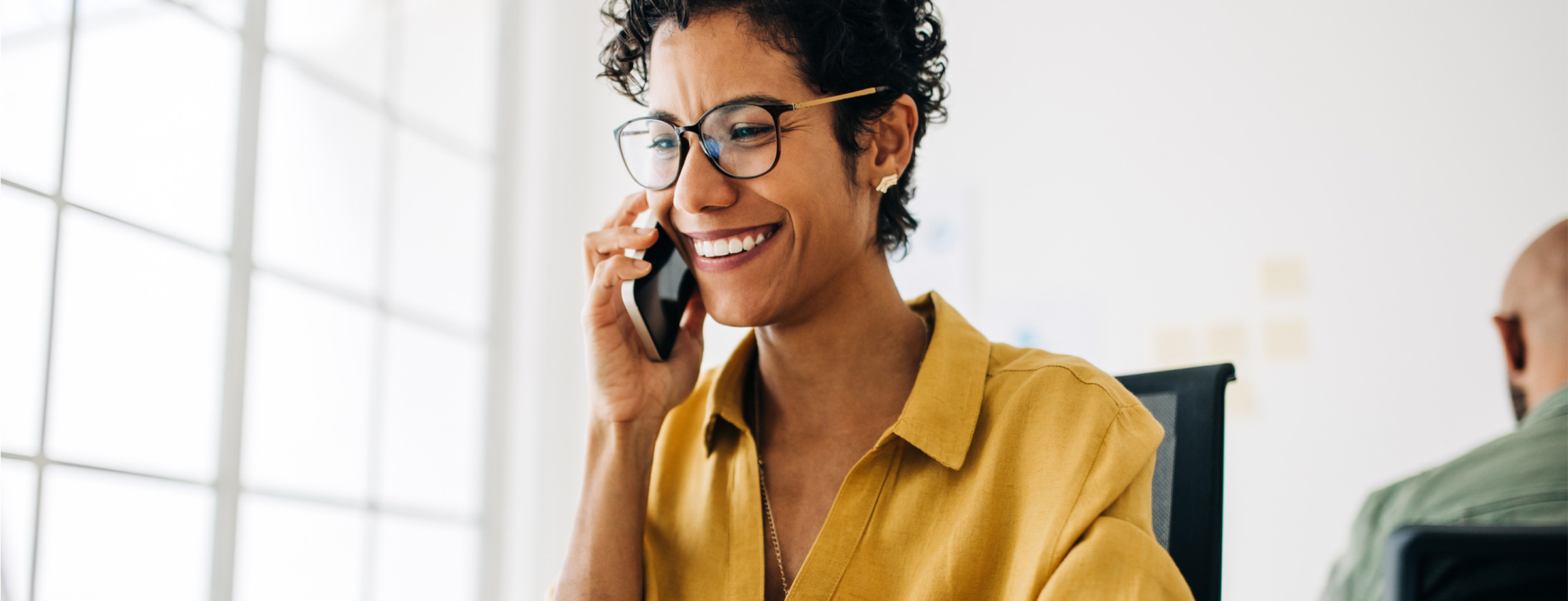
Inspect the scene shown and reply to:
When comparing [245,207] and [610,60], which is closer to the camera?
[610,60]

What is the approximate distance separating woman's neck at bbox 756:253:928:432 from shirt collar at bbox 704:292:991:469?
0.18 ft

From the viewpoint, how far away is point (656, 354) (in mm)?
1388

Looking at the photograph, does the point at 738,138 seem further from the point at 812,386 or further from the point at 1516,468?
the point at 1516,468

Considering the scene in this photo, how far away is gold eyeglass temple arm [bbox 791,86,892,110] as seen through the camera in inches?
47.6

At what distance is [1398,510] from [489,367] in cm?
228

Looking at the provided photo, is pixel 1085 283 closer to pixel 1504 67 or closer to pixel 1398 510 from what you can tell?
pixel 1504 67

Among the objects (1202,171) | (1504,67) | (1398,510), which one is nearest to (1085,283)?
(1202,171)

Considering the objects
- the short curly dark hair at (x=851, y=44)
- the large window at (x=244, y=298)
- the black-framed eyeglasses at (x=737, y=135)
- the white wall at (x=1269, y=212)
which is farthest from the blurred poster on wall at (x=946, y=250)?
the black-framed eyeglasses at (x=737, y=135)

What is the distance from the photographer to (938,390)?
118cm

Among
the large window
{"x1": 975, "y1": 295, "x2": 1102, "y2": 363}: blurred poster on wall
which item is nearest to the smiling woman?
the large window

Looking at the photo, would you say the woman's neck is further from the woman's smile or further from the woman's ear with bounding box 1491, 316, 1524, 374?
the woman's ear with bounding box 1491, 316, 1524, 374

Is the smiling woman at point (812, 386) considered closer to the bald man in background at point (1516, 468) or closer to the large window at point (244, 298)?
the bald man in background at point (1516, 468)

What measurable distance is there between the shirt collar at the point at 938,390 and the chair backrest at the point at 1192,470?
0.74ft

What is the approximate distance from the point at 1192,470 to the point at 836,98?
0.58 meters
